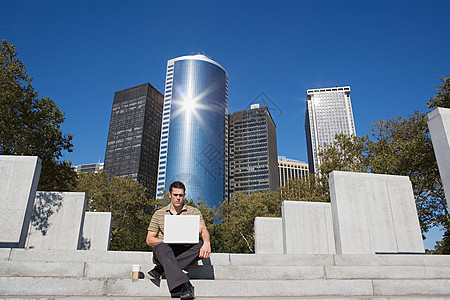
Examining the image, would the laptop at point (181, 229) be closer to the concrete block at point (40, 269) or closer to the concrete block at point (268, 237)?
the concrete block at point (40, 269)

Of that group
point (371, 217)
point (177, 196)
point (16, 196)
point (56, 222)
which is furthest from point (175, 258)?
point (56, 222)

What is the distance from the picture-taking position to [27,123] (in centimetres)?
1627

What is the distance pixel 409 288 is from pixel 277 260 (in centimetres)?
200

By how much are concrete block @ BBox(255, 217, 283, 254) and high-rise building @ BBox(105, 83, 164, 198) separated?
120 metres

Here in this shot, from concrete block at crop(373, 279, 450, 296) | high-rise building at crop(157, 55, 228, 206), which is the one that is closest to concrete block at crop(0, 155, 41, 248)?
concrete block at crop(373, 279, 450, 296)

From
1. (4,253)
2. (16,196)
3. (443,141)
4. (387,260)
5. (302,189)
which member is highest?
(302,189)

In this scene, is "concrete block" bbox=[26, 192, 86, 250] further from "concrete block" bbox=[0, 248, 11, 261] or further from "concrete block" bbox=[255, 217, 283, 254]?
"concrete block" bbox=[255, 217, 283, 254]

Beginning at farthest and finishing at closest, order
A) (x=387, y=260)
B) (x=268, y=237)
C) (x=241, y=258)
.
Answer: (x=268, y=237) < (x=387, y=260) < (x=241, y=258)

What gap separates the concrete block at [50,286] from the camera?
382cm

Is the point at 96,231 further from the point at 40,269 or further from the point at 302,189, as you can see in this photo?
the point at 302,189

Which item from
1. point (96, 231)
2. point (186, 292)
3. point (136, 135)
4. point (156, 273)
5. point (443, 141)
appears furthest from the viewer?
point (136, 135)

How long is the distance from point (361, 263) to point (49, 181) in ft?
59.6

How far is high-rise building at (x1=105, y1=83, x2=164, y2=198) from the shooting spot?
133875 millimetres

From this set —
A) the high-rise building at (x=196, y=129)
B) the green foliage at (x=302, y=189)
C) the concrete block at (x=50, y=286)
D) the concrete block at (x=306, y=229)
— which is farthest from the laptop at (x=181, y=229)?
the high-rise building at (x=196, y=129)
